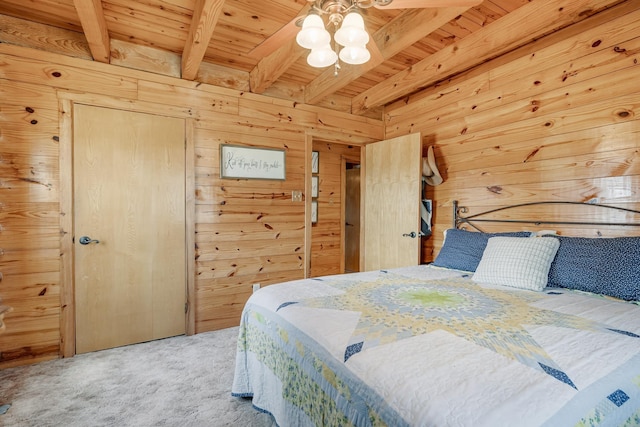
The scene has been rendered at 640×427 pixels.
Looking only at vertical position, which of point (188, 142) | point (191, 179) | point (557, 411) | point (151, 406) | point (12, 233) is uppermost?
point (188, 142)

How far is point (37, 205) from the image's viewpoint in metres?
2.31

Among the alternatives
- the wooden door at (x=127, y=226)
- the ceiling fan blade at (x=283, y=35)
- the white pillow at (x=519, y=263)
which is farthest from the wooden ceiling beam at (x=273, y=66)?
the white pillow at (x=519, y=263)

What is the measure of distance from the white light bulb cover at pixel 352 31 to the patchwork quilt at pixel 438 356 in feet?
4.18

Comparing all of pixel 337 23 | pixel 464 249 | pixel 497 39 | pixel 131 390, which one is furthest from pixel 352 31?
pixel 131 390

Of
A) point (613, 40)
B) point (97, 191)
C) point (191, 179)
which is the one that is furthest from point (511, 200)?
point (97, 191)

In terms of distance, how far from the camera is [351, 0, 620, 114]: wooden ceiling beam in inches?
77.7

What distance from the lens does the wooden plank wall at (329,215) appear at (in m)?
4.88

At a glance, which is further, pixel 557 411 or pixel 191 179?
pixel 191 179

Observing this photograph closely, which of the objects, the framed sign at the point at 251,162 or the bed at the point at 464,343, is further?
the framed sign at the point at 251,162

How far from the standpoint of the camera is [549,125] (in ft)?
7.93

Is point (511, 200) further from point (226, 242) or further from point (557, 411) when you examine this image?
point (226, 242)

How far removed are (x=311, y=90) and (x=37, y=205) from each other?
254 centimetres

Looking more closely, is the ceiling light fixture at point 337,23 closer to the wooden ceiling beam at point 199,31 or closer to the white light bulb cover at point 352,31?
the white light bulb cover at point 352,31

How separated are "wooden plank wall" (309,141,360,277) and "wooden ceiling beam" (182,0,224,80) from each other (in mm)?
2418
